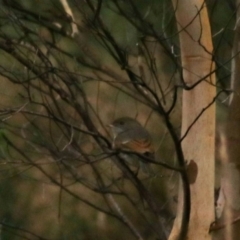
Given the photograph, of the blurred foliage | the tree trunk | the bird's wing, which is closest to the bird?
the bird's wing

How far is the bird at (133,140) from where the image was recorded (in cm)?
236

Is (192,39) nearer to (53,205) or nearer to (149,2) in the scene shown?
(149,2)

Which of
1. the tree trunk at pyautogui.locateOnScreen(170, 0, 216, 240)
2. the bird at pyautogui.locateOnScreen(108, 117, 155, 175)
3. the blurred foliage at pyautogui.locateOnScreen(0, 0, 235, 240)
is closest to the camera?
the tree trunk at pyautogui.locateOnScreen(170, 0, 216, 240)

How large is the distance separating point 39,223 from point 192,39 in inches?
85.2

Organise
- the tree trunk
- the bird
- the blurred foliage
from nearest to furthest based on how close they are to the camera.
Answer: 1. the tree trunk
2. the bird
3. the blurred foliage

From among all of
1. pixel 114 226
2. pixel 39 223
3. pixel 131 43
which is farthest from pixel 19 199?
pixel 131 43

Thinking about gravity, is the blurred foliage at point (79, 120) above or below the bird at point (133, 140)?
above

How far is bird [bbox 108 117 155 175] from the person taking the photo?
7.75ft

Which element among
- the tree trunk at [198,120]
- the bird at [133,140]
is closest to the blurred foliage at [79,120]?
the bird at [133,140]

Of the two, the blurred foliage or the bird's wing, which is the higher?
the blurred foliage

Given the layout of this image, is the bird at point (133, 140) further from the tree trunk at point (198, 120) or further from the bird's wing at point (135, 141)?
the tree trunk at point (198, 120)

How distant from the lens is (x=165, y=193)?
3.06m

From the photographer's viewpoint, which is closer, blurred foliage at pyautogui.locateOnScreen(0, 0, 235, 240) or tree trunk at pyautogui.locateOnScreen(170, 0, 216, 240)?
tree trunk at pyautogui.locateOnScreen(170, 0, 216, 240)

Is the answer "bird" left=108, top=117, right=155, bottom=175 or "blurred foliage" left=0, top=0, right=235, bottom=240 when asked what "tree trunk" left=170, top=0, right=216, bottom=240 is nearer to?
"bird" left=108, top=117, right=155, bottom=175
